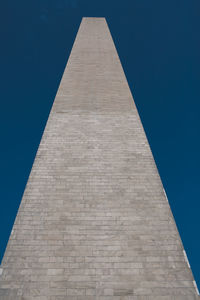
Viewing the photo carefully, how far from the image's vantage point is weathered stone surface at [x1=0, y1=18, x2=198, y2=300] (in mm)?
4504

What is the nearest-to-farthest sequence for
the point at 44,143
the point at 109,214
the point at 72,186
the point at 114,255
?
the point at 114,255 → the point at 109,214 → the point at 72,186 → the point at 44,143

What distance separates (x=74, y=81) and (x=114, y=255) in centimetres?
778

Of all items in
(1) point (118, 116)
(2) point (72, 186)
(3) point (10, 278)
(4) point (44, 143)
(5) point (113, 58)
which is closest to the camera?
(3) point (10, 278)

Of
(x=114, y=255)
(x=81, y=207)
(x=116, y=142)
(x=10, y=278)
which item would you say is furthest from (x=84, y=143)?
(x=10, y=278)

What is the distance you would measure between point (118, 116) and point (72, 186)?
141 inches

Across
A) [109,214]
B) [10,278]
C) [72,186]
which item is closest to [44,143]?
[72,186]

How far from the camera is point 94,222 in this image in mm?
5418

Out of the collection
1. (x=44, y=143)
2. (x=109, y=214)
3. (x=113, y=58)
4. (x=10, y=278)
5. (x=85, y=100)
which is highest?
(x=113, y=58)

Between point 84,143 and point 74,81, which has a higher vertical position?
point 74,81

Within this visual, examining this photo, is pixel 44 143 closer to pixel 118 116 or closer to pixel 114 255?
pixel 118 116

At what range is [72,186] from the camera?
20.2 feet

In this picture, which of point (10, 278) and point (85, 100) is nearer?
point (10, 278)

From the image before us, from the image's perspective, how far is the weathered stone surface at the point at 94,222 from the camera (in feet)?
14.8

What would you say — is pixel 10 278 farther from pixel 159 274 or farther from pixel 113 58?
pixel 113 58
